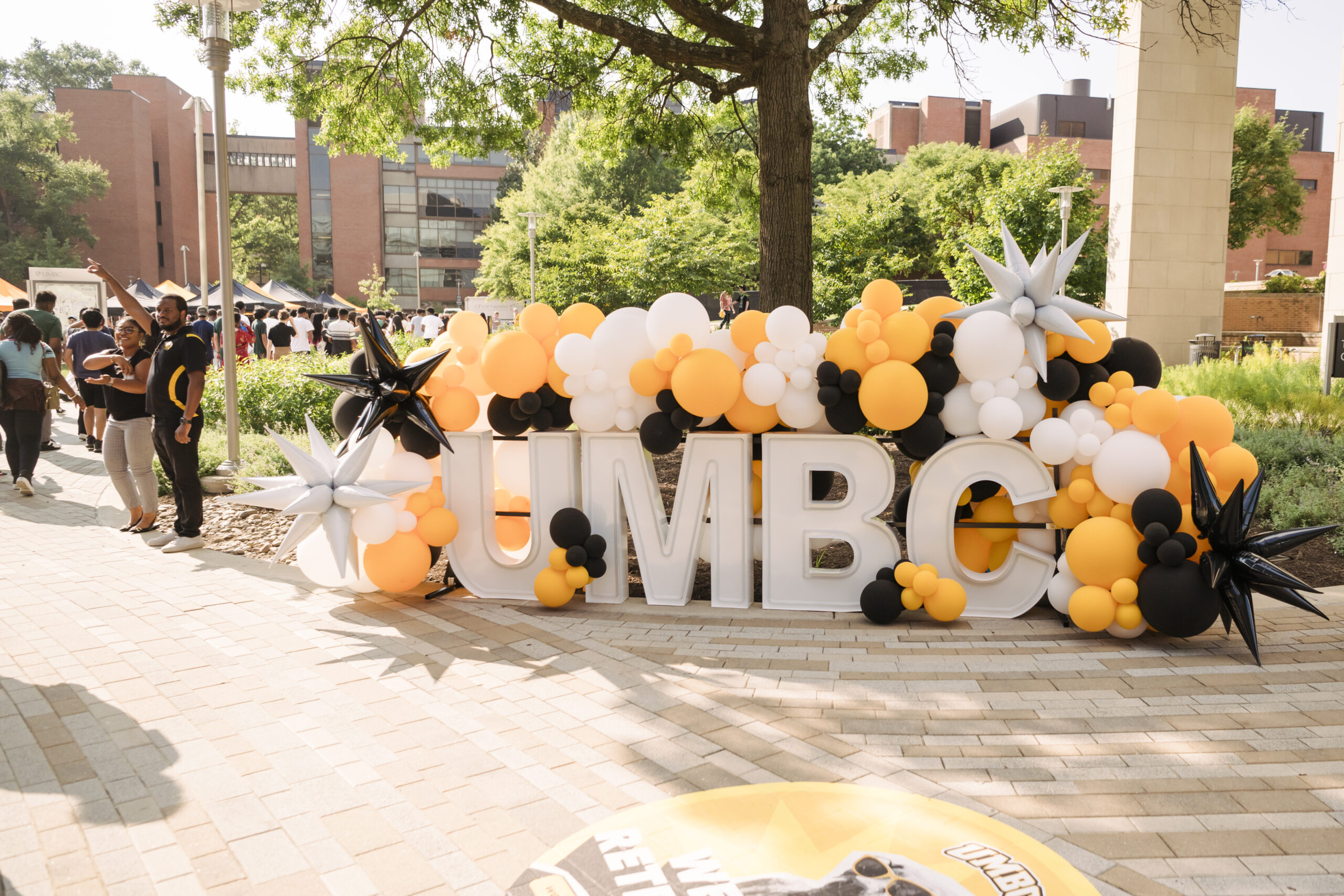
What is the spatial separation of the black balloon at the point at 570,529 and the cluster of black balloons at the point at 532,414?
643 mm

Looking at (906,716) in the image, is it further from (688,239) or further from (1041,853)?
Result: (688,239)

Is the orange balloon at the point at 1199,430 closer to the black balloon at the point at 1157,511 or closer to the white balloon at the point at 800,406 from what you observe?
the black balloon at the point at 1157,511

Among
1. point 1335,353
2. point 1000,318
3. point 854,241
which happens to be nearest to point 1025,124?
point 854,241

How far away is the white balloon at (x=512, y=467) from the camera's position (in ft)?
22.1

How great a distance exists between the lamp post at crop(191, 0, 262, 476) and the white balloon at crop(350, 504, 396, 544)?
432cm

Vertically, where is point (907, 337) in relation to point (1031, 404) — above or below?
above

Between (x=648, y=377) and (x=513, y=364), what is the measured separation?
36.9 inches

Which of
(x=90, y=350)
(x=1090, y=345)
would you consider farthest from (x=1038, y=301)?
(x=90, y=350)

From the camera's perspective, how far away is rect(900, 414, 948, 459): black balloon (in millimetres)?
5395

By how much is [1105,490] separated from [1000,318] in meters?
1.19

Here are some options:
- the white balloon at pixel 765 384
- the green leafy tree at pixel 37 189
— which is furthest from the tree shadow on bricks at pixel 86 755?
the green leafy tree at pixel 37 189

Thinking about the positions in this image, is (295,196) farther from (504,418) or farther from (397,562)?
(397,562)

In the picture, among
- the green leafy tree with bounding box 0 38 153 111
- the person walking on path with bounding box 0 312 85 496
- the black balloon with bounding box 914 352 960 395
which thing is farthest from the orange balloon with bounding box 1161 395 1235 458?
the green leafy tree with bounding box 0 38 153 111

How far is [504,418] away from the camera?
6059 millimetres
